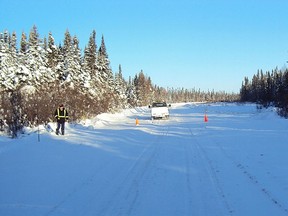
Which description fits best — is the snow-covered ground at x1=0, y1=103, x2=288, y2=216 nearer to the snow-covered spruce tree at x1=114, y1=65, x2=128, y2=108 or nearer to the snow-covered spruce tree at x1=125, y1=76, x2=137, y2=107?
the snow-covered spruce tree at x1=114, y1=65, x2=128, y2=108

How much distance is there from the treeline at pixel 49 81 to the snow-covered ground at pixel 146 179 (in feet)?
26.0

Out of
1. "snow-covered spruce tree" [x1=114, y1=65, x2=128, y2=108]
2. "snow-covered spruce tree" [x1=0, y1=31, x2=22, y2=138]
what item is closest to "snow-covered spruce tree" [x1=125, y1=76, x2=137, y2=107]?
"snow-covered spruce tree" [x1=114, y1=65, x2=128, y2=108]

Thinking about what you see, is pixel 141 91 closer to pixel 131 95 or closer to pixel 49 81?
pixel 131 95

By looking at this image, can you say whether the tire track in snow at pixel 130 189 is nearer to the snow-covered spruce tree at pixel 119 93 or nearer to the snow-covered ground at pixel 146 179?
the snow-covered ground at pixel 146 179

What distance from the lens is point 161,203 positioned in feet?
24.0

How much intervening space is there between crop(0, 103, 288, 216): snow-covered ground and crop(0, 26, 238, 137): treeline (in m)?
7.94

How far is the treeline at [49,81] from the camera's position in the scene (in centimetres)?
2365

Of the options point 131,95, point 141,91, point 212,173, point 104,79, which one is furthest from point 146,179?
point 141,91

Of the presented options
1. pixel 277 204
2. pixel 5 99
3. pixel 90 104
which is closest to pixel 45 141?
pixel 5 99

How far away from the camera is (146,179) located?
9383 mm

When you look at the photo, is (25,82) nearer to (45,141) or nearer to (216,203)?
(45,141)

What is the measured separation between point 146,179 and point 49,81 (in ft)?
104

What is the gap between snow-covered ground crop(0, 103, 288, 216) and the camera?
701 centimetres

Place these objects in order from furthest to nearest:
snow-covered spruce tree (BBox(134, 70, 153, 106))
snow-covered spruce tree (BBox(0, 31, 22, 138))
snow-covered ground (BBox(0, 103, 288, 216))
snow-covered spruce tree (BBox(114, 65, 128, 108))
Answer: snow-covered spruce tree (BBox(134, 70, 153, 106)) → snow-covered spruce tree (BBox(114, 65, 128, 108)) → snow-covered spruce tree (BBox(0, 31, 22, 138)) → snow-covered ground (BBox(0, 103, 288, 216))
